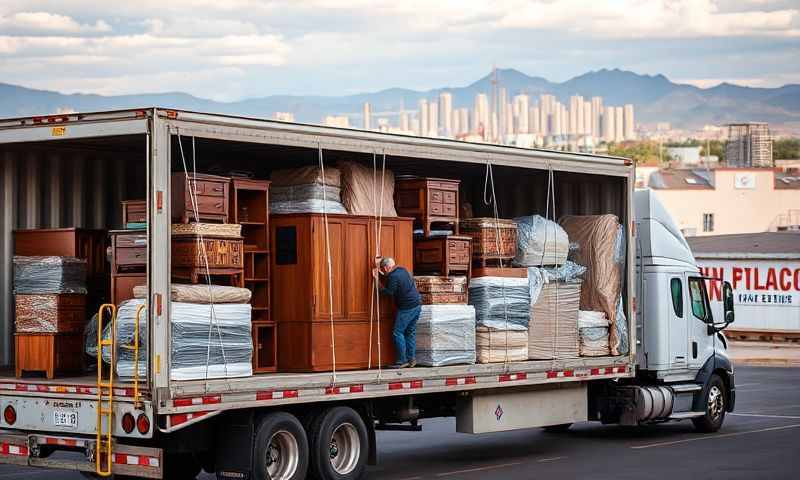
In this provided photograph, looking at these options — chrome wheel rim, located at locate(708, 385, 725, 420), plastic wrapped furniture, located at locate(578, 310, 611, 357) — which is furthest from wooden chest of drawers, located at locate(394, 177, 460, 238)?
chrome wheel rim, located at locate(708, 385, 725, 420)

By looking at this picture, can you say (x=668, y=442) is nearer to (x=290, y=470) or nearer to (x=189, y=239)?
(x=290, y=470)

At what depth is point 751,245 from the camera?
149ft

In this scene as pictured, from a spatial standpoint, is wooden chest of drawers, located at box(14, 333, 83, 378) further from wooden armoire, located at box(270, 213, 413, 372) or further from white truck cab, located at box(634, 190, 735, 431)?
white truck cab, located at box(634, 190, 735, 431)

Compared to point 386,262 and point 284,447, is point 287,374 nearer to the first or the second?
point 284,447

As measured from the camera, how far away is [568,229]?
17656 mm

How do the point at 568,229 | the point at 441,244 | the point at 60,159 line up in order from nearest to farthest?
1. the point at 60,159
2. the point at 441,244
3. the point at 568,229

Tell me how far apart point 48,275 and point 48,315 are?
1.34ft

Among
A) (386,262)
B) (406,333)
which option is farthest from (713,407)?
(386,262)

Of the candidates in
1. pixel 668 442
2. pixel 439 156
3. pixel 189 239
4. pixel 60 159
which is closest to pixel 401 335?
pixel 439 156

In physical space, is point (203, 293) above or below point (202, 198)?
below

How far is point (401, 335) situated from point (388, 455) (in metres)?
3.14

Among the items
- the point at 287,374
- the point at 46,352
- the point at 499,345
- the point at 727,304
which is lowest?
the point at 287,374

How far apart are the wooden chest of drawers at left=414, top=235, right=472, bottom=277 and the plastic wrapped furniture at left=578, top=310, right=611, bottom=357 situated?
2.30 m

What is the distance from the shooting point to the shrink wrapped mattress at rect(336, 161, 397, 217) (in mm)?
13992
